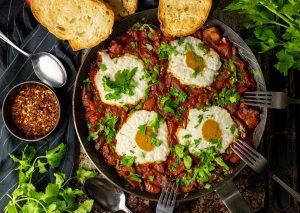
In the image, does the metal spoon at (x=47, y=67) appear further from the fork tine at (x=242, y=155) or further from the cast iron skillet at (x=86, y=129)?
the fork tine at (x=242, y=155)

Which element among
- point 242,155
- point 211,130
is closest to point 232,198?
point 242,155

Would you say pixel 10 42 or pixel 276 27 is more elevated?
pixel 276 27

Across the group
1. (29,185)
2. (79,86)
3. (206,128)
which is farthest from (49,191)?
(206,128)

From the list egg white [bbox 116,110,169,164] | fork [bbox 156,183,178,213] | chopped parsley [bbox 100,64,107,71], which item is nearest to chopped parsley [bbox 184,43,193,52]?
egg white [bbox 116,110,169,164]

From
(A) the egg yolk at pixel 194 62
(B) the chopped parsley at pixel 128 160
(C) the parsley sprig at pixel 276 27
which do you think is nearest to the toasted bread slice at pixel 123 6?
(A) the egg yolk at pixel 194 62

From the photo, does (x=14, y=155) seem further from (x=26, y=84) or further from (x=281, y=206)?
(x=281, y=206)

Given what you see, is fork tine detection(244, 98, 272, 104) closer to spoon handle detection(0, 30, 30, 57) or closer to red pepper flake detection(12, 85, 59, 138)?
red pepper flake detection(12, 85, 59, 138)

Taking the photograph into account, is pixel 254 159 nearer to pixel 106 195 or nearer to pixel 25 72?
pixel 106 195
